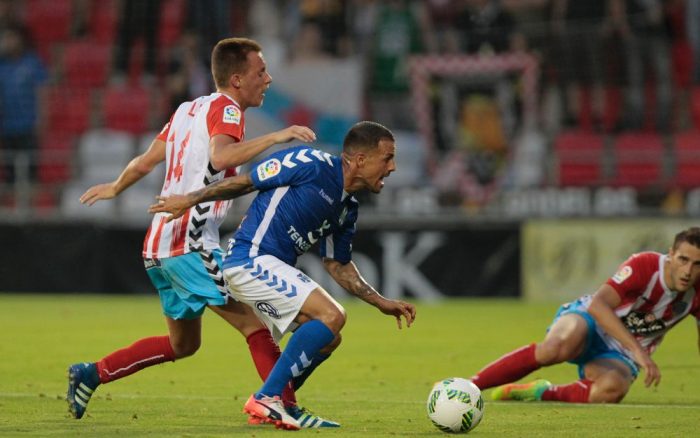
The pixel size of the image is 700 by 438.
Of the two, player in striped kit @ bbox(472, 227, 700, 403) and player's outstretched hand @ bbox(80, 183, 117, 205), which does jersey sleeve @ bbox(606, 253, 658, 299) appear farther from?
player's outstretched hand @ bbox(80, 183, 117, 205)

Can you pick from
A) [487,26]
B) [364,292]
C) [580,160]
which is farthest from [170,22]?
[364,292]

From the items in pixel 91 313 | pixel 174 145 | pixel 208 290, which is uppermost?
pixel 174 145

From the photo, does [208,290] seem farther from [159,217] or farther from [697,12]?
[697,12]

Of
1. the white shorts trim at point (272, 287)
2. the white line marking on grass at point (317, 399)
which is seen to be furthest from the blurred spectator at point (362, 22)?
the white shorts trim at point (272, 287)

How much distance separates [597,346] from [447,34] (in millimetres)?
12299

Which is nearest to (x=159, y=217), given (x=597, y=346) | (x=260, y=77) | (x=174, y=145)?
(x=174, y=145)

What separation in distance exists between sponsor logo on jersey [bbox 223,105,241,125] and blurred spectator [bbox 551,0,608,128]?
12370 mm

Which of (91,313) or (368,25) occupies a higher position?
(368,25)

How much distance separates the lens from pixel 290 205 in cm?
646

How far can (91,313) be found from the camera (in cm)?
1563

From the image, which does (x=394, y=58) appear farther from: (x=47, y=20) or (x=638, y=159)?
(x=47, y=20)

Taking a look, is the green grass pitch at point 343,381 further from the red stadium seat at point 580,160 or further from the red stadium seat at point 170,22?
the red stadium seat at point 170,22

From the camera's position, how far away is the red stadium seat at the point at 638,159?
1739cm

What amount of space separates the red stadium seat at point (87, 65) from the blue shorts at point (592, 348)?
13732 millimetres
